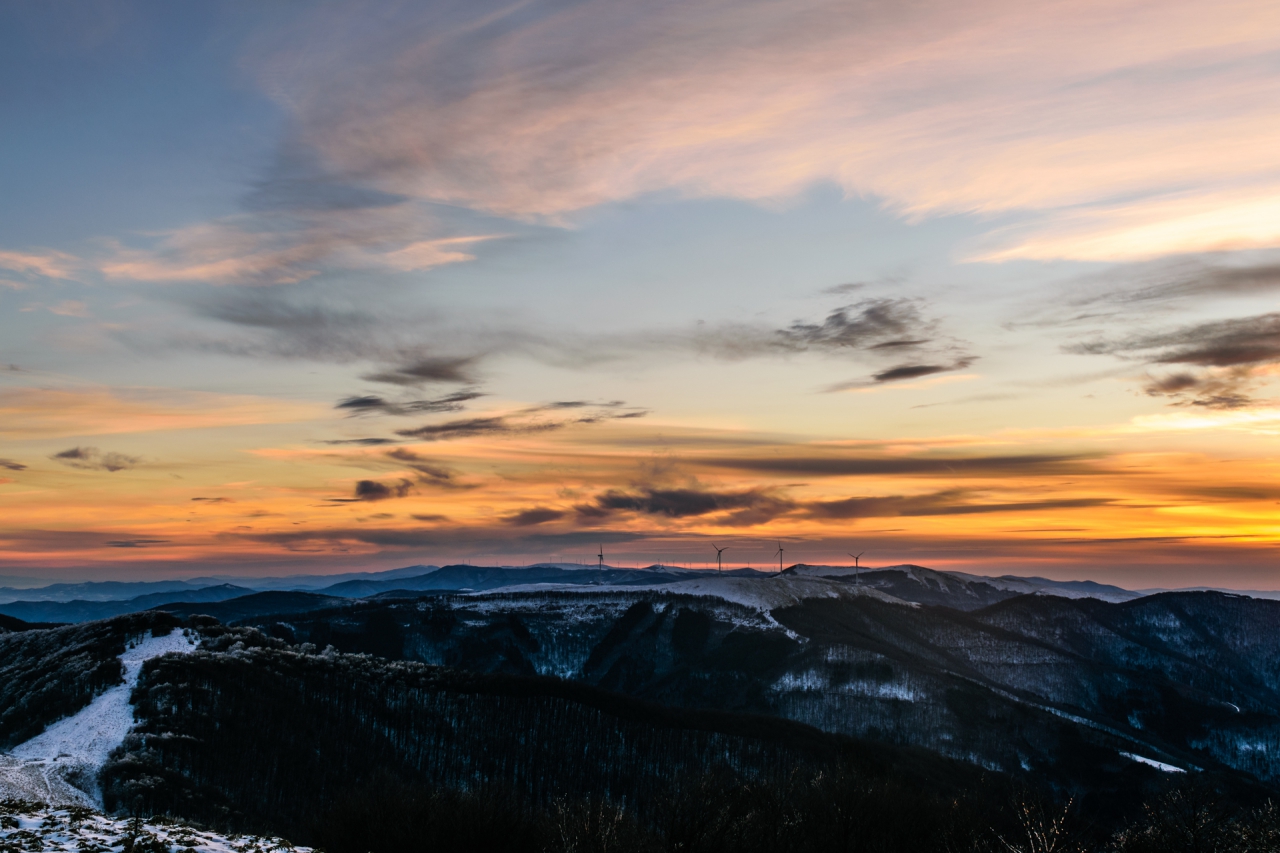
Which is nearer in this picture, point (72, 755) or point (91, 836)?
point (91, 836)

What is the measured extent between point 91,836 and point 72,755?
A: 4910 inches

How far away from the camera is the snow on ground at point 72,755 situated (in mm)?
121938

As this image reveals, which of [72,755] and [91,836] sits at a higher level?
[91,836]

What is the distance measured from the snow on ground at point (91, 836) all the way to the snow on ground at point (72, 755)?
73.3m

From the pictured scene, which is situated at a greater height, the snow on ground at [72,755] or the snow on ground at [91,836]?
the snow on ground at [91,836]

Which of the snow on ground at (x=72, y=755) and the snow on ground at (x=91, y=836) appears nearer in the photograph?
the snow on ground at (x=91, y=836)

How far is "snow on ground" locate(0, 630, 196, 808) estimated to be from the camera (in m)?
122

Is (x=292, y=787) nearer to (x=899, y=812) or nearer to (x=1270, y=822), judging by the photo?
(x=899, y=812)

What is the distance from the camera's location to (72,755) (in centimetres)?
14775

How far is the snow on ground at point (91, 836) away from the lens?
4488 centimetres

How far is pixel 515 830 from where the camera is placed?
87812 mm

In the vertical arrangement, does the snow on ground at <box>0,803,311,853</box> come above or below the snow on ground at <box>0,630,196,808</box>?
above

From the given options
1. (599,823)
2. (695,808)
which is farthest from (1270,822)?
(599,823)

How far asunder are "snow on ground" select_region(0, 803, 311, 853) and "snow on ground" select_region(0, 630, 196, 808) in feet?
240
